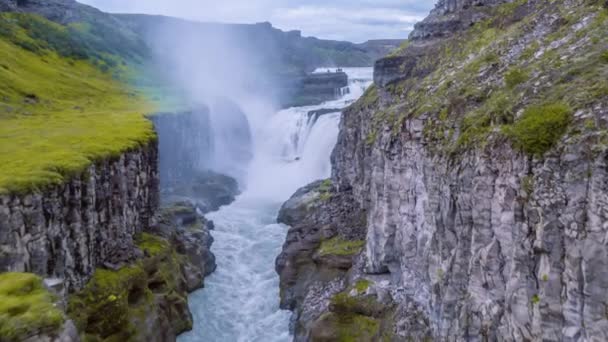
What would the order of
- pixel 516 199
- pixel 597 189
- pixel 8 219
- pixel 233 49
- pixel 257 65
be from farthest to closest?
pixel 233 49 → pixel 257 65 → pixel 8 219 → pixel 516 199 → pixel 597 189

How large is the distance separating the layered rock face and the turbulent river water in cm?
765

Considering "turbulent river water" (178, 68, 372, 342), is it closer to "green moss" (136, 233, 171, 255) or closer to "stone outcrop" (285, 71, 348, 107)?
"green moss" (136, 233, 171, 255)

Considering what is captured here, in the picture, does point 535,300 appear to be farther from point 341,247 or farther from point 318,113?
point 318,113

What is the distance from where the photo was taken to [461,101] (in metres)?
22.5

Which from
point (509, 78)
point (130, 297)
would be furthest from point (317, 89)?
point (509, 78)

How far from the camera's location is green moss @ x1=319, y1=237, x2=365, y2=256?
3453 centimetres

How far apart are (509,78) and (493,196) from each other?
17.8ft

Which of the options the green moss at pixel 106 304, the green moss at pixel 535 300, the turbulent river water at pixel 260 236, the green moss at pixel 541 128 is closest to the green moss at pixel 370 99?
the turbulent river water at pixel 260 236

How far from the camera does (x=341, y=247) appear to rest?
35.4 m

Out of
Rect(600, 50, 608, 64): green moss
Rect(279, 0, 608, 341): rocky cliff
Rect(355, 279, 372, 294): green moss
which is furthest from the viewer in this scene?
Rect(355, 279, 372, 294): green moss

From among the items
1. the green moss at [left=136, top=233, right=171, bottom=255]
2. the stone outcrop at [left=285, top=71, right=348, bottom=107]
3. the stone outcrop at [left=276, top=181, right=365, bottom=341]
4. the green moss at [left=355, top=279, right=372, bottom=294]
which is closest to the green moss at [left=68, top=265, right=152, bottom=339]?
the green moss at [left=136, top=233, right=171, bottom=255]

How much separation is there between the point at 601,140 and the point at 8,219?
22.3 meters

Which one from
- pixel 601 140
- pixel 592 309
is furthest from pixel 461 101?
pixel 592 309

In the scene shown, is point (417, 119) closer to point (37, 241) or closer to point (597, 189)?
point (597, 189)
